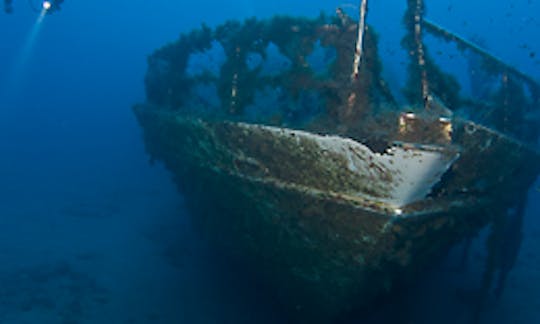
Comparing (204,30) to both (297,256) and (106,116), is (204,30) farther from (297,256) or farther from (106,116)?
(106,116)

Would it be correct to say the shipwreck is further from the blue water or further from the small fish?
the blue water

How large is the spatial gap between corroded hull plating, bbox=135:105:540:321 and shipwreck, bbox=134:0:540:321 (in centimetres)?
2

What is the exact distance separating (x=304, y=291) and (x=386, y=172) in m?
2.28

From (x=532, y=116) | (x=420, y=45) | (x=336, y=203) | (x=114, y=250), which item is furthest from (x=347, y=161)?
(x=114, y=250)

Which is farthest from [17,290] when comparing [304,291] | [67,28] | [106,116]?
[67,28]

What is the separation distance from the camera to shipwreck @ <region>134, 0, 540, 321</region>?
3527 millimetres

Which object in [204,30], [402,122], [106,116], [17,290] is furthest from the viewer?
[106,116]

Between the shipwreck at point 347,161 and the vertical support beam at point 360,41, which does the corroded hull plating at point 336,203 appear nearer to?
the shipwreck at point 347,161

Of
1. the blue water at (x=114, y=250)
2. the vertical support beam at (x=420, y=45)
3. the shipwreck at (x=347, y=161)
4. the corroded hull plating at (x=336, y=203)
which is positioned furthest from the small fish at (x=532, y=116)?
the vertical support beam at (x=420, y=45)

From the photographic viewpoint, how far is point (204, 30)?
6.49 metres

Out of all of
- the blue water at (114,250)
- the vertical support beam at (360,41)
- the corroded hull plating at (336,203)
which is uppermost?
the vertical support beam at (360,41)

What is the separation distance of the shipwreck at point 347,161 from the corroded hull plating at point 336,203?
0.02m

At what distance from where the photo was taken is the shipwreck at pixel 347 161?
3.53 m

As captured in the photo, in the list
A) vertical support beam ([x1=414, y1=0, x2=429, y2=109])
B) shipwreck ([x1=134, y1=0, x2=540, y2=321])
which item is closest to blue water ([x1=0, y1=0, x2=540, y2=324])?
shipwreck ([x1=134, y1=0, x2=540, y2=321])
